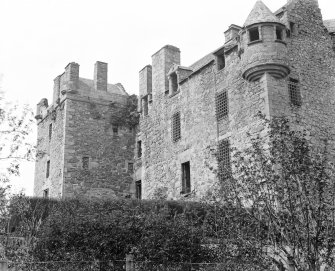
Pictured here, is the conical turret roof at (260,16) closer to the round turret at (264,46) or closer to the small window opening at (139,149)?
the round turret at (264,46)

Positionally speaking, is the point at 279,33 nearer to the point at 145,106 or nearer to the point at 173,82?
the point at 173,82

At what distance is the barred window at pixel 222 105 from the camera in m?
21.5

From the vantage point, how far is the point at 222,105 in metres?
21.8

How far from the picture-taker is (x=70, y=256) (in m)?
13.4

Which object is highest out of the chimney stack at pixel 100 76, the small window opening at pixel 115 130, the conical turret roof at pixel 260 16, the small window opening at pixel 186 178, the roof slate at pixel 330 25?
the chimney stack at pixel 100 76

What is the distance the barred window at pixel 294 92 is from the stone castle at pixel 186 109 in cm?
4

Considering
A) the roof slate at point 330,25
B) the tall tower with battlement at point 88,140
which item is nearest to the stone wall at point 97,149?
the tall tower with battlement at point 88,140

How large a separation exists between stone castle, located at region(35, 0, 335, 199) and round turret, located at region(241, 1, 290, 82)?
0.04 metres

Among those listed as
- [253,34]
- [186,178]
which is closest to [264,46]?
[253,34]

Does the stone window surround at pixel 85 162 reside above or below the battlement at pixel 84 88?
below

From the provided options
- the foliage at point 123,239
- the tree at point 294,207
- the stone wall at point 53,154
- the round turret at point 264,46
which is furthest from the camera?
the stone wall at point 53,154

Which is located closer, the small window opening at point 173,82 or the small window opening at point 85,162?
the small window opening at point 173,82

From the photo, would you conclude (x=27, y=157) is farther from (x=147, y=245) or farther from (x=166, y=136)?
(x=166, y=136)

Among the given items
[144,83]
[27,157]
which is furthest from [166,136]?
[27,157]
